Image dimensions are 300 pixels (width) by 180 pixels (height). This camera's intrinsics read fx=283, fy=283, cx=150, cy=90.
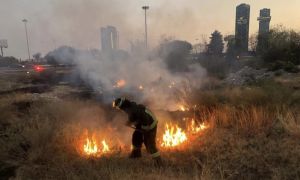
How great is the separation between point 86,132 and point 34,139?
1341 millimetres

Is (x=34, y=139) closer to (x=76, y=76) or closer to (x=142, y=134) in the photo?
(x=142, y=134)

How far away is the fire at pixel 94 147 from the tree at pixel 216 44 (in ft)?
146

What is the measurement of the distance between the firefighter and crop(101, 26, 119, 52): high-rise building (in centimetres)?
1051

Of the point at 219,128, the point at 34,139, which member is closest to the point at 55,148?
the point at 34,139

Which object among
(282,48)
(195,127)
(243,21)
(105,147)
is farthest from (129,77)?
(243,21)

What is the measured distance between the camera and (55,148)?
7.15m

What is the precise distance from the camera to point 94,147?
732 cm

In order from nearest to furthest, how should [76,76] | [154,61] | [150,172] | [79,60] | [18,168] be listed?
1. [150,172]
2. [18,168]
3. [79,60]
4. [154,61]
5. [76,76]

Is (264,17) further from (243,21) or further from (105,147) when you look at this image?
(105,147)

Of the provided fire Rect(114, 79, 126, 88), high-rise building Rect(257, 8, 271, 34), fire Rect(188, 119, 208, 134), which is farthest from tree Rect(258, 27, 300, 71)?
high-rise building Rect(257, 8, 271, 34)

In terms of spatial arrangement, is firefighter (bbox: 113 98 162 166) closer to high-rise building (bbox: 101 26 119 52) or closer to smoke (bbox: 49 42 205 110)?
smoke (bbox: 49 42 205 110)

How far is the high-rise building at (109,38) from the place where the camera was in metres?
16.2

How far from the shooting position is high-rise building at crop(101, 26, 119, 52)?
16.2 metres

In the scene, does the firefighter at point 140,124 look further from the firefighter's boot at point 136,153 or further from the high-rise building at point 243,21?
the high-rise building at point 243,21
